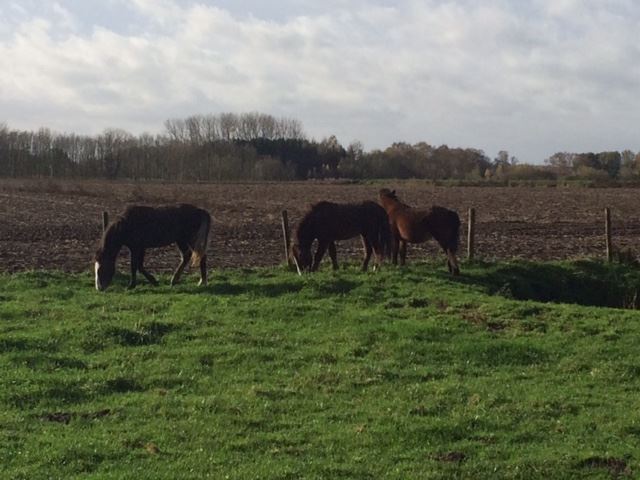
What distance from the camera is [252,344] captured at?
10.4m

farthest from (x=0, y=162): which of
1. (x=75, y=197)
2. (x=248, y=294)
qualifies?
(x=248, y=294)

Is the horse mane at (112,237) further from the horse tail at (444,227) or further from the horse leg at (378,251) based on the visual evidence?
the horse tail at (444,227)

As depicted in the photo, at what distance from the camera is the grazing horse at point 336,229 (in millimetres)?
16750

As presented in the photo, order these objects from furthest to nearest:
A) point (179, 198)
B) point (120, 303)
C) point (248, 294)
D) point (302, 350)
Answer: point (179, 198) < point (248, 294) < point (120, 303) < point (302, 350)

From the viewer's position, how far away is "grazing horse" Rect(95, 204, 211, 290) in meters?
15.1

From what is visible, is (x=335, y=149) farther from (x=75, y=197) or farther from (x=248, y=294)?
(x=248, y=294)

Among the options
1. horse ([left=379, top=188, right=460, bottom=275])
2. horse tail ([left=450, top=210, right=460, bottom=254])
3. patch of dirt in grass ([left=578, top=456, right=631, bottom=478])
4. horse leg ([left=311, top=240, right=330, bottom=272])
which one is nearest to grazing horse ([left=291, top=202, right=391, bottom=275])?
horse leg ([left=311, top=240, right=330, bottom=272])

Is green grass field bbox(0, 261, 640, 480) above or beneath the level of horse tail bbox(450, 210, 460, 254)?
beneath

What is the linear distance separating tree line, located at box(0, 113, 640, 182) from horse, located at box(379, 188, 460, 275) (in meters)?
76.5

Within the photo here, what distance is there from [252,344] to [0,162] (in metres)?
104

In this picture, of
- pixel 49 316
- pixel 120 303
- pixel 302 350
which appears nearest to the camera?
pixel 302 350

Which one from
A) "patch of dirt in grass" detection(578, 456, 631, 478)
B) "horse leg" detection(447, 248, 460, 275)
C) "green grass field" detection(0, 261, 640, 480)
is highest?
"horse leg" detection(447, 248, 460, 275)

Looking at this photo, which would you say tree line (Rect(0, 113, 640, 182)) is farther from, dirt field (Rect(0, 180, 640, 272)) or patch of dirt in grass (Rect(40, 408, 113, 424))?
patch of dirt in grass (Rect(40, 408, 113, 424))

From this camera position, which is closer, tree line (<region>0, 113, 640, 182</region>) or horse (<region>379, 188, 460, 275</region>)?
horse (<region>379, 188, 460, 275</region>)
